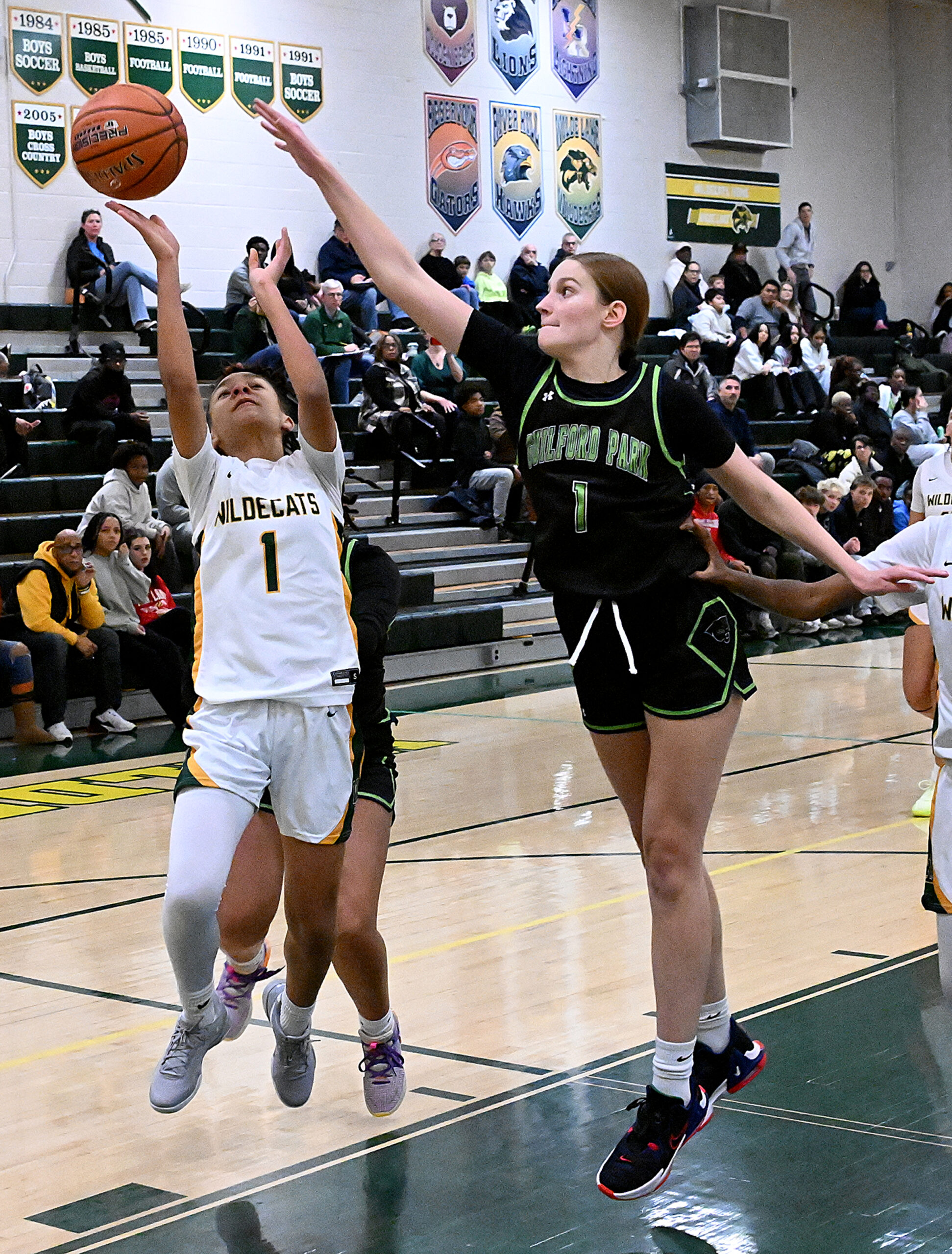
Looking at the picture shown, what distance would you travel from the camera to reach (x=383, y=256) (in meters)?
3.19

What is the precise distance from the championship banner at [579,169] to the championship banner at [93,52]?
6.15 meters

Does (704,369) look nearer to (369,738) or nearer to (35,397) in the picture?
(35,397)

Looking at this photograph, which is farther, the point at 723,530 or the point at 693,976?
the point at 723,530

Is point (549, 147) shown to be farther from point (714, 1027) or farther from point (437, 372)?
point (714, 1027)

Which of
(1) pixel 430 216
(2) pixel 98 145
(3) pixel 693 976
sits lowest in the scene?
(3) pixel 693 976

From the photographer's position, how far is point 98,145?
4.42 m

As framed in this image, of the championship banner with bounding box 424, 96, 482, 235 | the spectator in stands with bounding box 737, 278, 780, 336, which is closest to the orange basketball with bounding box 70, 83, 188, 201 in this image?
the championship banner with bounding box 424, 96, 482, 235

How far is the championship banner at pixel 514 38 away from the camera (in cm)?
1930

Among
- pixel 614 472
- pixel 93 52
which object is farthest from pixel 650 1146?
pixel 93 52

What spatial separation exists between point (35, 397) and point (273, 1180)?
10.3 meters

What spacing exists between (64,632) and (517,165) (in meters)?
11.9

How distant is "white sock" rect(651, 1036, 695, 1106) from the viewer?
310cm

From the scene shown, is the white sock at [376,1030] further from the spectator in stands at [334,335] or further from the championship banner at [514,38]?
the championship banner at [514,38]

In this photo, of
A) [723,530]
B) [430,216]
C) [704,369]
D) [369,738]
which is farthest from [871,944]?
[430,216]
